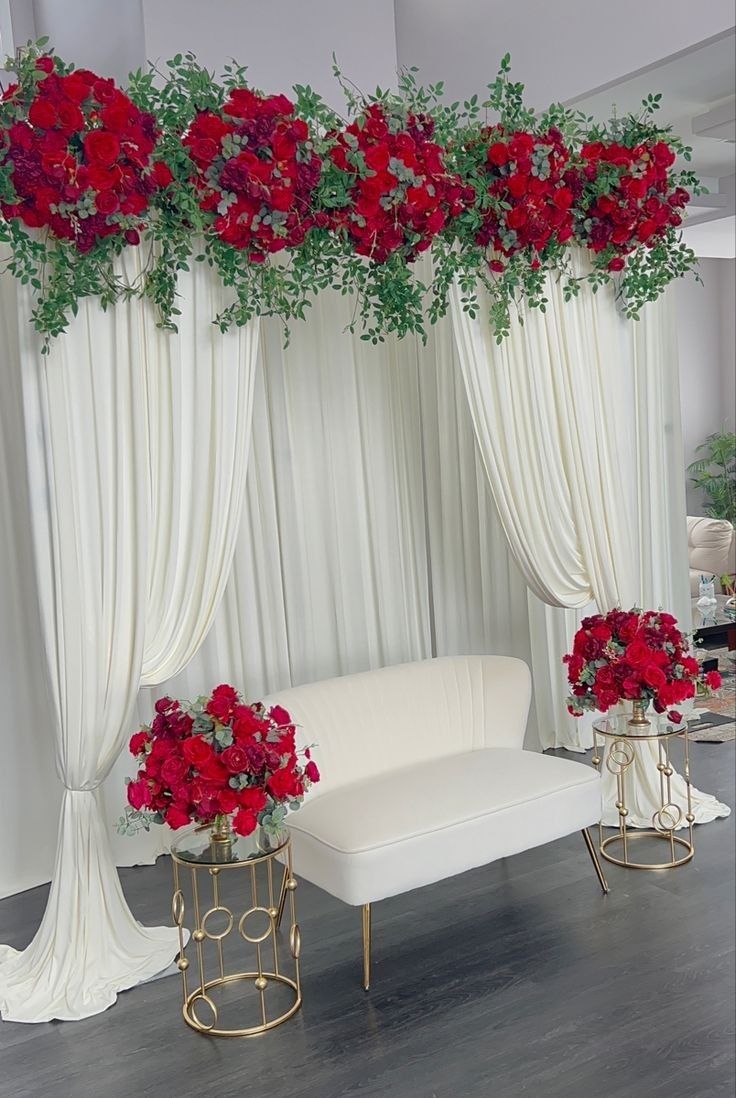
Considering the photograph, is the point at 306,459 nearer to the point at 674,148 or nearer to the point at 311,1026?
the point at 674,148

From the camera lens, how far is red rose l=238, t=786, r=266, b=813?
2.47 metres

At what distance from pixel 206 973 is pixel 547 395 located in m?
1.98

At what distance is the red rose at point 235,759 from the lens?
8.07 feet

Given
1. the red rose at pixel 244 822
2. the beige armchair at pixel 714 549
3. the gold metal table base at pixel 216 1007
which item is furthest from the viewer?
the beige armchair at pixel 714 549

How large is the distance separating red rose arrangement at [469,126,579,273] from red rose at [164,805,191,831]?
5.80ft

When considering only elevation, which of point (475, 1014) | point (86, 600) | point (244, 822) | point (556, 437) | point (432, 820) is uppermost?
point (556, 437)

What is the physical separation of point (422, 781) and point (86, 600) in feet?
3.61

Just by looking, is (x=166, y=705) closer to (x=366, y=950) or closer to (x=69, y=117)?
(x=366, y=950)

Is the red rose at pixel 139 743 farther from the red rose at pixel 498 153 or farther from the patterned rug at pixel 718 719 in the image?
the patterned rug at pixel 718 719

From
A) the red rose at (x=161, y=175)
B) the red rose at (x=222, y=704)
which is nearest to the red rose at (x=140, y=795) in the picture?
the red rose at (x=222, y=704)

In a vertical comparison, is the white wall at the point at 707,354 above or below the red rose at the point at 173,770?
above

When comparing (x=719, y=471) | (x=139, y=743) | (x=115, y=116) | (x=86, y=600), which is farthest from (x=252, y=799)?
(x=719, y=471)

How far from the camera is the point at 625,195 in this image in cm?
312

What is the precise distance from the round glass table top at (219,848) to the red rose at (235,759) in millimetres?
191
